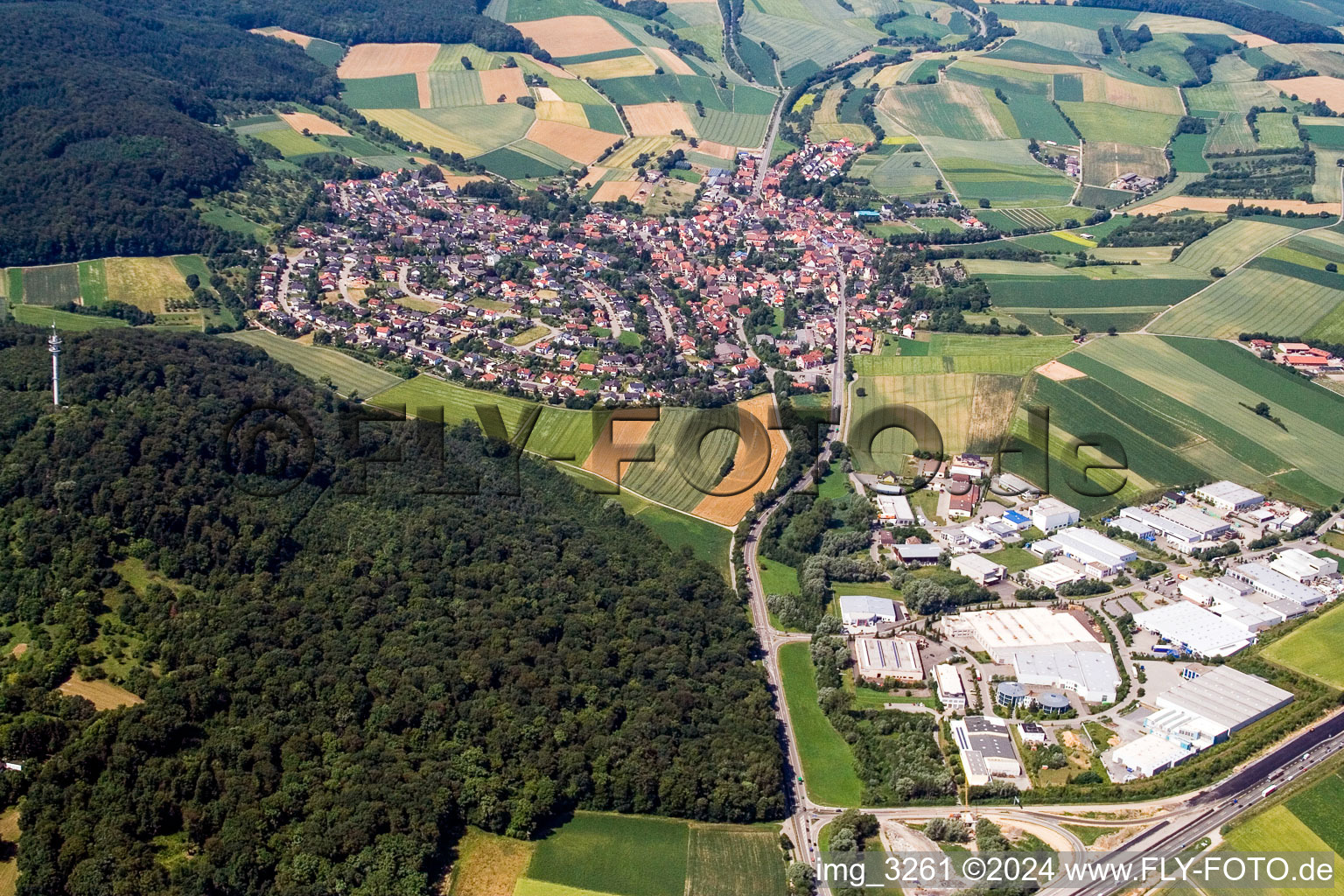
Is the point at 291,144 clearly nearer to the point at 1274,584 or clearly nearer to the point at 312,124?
the point at 312,124

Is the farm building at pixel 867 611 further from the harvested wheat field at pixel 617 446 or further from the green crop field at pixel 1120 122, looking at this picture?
the green crop field at pixel 1120 122

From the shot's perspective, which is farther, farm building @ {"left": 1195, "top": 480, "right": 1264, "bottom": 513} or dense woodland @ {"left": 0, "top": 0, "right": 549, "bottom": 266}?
dense woodland @ {"left": 0, "top": 0, "right": 549, "bottom": 266}

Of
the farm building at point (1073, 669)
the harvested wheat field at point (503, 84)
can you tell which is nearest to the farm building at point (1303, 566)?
the farm building at point (1073, 669)

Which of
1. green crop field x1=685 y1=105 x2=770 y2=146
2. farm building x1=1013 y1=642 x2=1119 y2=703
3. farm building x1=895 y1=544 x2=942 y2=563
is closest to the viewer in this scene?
farm building x1=1013 y1=642 x2=1119 y2=703

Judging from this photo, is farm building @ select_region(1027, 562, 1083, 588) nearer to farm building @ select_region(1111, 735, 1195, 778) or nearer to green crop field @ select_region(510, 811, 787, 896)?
farm building @ select_region(1111, 735, 1195, 778)

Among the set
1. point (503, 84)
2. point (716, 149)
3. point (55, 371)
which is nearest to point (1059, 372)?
point (55, 371)

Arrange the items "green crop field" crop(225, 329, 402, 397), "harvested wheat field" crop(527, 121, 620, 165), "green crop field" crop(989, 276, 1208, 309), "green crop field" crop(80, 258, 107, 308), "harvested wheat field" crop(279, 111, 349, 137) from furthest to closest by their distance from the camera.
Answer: "harvested wheat field" crop(527, 121, 620, 165) → "harvested wheat field" crop(279, 111, 349, 137) → "green crop field" crop(989, 276, 1208, 309) → "green crop field" crop(80, 258, 107, 308) → "green crop field" crop(225, 329, 402, 397)

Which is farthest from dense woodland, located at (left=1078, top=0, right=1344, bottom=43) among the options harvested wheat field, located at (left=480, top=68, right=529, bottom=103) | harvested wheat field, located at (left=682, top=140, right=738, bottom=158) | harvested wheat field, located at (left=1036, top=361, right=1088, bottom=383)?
harvested wheat field, located at (left=1036, top=361, right=1088, bottom=383)

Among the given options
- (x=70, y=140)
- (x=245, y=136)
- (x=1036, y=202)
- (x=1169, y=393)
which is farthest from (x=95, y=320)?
(x=1036, y=202)
